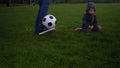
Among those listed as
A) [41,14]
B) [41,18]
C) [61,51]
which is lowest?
[61,51]

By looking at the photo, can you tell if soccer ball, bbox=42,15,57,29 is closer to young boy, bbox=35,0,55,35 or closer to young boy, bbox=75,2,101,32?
young boy, bbox=35,0,55,35

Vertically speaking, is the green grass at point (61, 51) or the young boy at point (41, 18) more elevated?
the young boy at point (41, 18)

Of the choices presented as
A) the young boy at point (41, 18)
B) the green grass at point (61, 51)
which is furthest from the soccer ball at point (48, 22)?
the green grass at point (61, 51)

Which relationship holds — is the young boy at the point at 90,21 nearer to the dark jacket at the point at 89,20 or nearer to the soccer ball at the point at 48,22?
the dark jacket at the point at 89,20

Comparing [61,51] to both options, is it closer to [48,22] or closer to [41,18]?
[48,22]

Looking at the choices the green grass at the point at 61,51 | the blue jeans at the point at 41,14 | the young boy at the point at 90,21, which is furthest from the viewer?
the young boy at the point at 90,21

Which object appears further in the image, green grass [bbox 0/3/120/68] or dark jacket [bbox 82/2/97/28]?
dark jacket [bbox 82/2/97/28]

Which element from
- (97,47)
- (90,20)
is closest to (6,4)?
(90,20)

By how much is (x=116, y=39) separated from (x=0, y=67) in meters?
3.48

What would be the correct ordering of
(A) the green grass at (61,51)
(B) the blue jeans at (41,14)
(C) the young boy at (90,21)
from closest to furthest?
(A) the green grass at (61,51) < (B) the blue jeans at (41,14) < (C) the young boy at (90,21)

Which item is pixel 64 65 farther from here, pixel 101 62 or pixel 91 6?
pixel 91 6

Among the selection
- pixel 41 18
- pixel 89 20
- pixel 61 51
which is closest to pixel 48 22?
pixel 41 18

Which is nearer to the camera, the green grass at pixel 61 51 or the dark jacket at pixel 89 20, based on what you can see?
the green grass at pixel 61 51

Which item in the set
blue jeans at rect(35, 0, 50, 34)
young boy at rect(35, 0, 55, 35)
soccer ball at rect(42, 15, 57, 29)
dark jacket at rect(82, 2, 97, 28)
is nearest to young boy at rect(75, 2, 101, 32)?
dark jacket at rect(82, 2, 97, 28)
